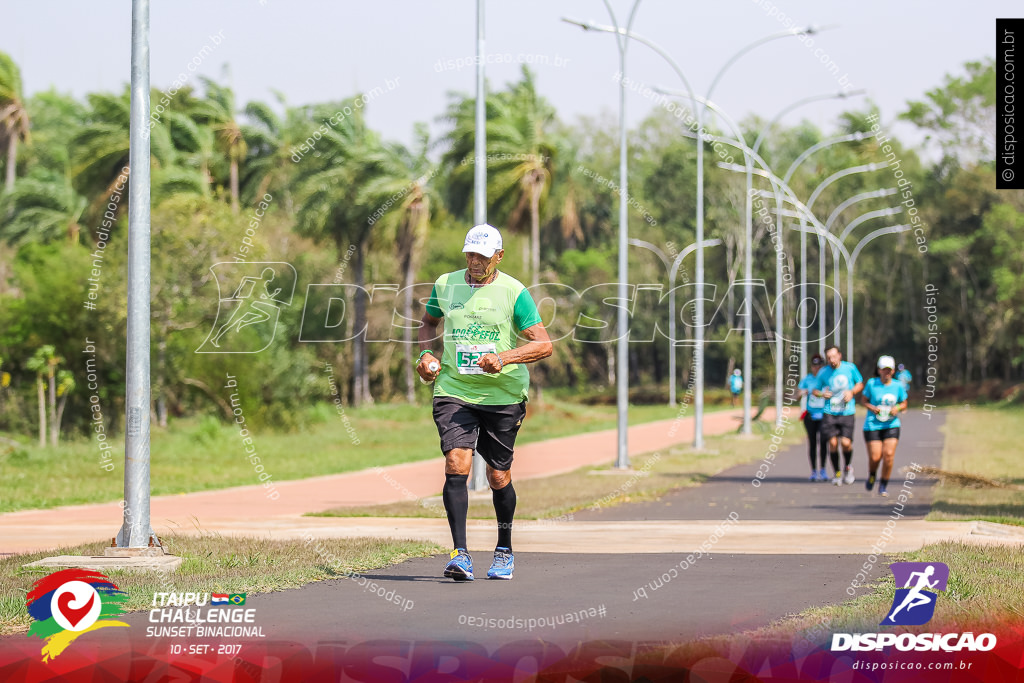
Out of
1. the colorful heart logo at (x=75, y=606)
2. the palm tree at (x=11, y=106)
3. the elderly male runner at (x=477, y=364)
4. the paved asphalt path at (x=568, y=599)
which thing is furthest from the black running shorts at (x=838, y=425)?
the palm tree at (x=11, y=106)

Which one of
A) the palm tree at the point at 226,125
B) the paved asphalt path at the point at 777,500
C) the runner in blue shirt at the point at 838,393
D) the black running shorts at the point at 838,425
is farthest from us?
the palm tree at the point at 226,125

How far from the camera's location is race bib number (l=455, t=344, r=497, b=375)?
819 centimetres

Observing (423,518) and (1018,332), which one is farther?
(1018,332)

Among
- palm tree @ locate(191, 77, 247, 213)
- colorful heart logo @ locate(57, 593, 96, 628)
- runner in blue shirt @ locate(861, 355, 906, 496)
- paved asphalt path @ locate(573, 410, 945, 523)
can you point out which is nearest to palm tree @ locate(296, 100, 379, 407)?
palm tree @ locate(191, 77, 247, 213)

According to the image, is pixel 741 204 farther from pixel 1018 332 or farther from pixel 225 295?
pixel 225 295

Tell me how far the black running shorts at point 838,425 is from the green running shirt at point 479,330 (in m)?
10.6

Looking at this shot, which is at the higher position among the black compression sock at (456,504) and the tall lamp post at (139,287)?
the tall lamp post at (139,287)

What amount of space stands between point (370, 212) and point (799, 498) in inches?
1151

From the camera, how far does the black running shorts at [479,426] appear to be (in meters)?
8.27

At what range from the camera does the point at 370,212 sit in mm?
44031

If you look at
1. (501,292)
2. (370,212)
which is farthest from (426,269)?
(501,292)

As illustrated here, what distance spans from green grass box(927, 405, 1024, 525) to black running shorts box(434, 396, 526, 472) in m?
6.68

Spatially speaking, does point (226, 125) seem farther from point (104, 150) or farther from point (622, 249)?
point (622, 249)

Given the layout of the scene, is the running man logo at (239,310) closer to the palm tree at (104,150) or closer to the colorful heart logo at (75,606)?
the palm tree at (104,150)
